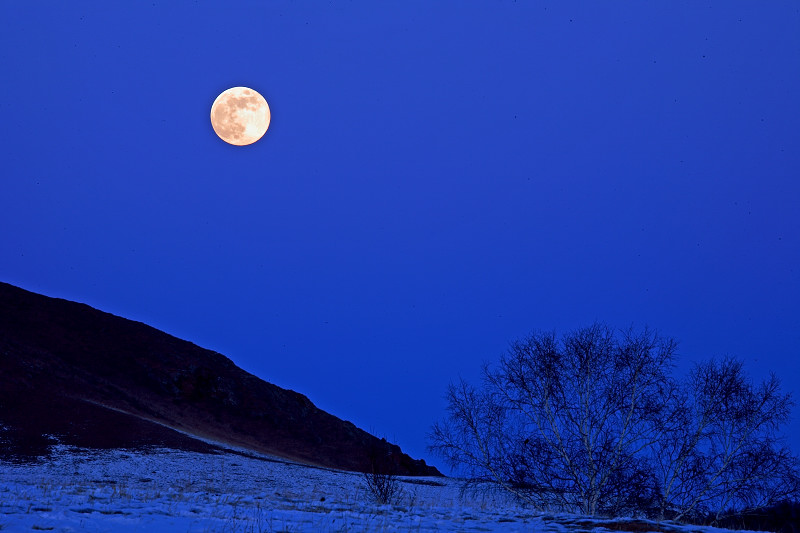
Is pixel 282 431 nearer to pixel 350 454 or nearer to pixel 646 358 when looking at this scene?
pixel 350 454

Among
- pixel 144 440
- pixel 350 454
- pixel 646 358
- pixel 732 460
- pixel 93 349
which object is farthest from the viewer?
pixel 350 454

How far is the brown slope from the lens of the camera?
135 feet

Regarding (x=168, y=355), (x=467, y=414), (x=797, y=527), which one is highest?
(x=168, y=355)

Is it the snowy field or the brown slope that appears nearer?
the snowy field

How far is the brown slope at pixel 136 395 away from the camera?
135 feet

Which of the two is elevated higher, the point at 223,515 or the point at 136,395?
the point at 136,395

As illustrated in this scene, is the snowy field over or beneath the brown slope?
beneath

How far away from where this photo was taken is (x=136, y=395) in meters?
58.3

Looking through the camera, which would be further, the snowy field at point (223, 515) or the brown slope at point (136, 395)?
the brown slope at point (136, 395)

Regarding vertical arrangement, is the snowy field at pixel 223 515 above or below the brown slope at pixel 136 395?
below

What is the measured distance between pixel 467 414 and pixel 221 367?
2394 inches

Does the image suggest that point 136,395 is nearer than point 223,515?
No

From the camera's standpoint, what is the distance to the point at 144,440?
3978 cm

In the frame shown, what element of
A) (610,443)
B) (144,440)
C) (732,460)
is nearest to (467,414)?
(610,443)
